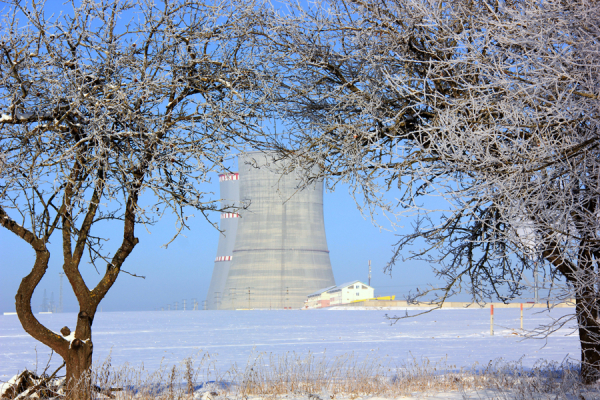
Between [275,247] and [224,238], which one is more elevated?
[224,238]

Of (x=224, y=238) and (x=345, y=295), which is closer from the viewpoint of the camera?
(x=224, y=238)

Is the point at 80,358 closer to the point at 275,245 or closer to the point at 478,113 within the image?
the point at 478,113

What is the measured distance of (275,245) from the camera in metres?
27.6

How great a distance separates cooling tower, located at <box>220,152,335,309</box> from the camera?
27031 mm

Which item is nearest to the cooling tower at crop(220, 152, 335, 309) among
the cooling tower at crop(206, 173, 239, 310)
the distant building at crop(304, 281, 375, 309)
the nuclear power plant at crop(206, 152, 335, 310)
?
the nuclear power plant at crop(206, 152, 335, 310)

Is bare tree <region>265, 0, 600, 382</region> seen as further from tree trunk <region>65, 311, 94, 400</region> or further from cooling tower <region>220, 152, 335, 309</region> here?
cooling tower <region>220, 152, 335, 309</region>

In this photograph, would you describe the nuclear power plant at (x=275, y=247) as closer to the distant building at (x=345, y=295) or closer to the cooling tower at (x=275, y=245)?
the cooling tower at (x=275, y=245)

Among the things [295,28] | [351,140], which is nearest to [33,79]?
[295,28]

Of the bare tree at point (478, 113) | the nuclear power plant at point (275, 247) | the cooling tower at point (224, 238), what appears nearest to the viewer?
the bare tree at point (478, 113)

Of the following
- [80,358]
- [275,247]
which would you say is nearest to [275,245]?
[275,247]

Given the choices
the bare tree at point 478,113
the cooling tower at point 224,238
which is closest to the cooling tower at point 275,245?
the cooling tower at point 224,238

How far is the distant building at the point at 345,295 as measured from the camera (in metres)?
36.5

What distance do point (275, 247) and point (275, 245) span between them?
181mm

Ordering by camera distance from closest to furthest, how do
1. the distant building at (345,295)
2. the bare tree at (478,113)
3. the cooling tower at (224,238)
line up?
the bare tree at (478,113)
the cooling tower at (224,238)
the distant building at (345,295)
